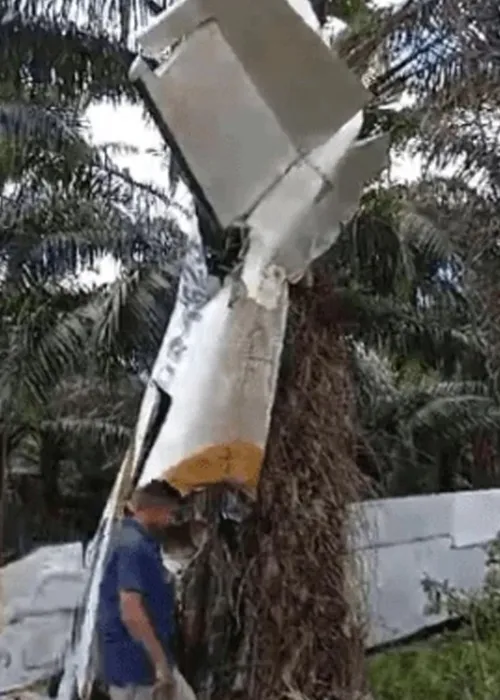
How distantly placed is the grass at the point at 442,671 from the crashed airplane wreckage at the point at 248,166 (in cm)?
151

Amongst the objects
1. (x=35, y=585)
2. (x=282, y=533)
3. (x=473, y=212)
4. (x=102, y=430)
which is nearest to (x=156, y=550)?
(x=282, y=533)

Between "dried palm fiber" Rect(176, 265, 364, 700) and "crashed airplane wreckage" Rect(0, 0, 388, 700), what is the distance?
7.6 inches

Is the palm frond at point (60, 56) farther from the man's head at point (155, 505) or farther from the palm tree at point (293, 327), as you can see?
the man's head at point (155, 505)

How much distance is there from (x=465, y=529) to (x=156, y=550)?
617cm

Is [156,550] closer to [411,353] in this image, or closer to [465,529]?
[465,529]

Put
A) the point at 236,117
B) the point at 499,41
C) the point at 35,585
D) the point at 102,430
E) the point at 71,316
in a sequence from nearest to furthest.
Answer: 1. the point at 236,117
2. the point at 499,41
3. the point at 35,585
4. the point at 71,316
5. the point at 102,430

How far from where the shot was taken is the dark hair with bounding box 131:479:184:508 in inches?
182

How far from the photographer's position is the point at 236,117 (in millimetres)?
4695

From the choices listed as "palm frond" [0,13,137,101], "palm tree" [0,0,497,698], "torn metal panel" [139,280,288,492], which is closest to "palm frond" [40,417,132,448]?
"palm tree" [0,0,497,698]

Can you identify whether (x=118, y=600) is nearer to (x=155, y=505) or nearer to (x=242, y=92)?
Answer: (x=155, y=505)

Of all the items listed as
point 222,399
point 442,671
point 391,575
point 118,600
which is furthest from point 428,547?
point 222,399

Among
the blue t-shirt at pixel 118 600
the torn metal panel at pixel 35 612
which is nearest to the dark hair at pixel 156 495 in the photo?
the blue t-shirt at pixel 118 600

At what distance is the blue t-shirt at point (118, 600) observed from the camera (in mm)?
4770

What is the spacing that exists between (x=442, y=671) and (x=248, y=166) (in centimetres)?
343
